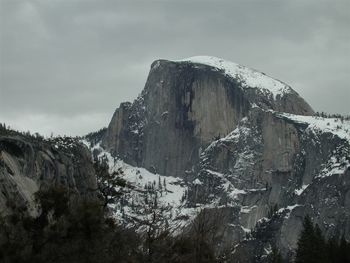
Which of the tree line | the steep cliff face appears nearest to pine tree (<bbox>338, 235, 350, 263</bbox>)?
the tree line

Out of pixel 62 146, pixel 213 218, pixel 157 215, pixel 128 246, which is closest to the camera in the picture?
pixel 128 246

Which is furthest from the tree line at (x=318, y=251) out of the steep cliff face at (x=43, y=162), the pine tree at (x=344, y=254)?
the steep cliff face at (x=43, y=162)

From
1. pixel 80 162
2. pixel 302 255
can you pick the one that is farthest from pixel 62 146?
pixel 302 255

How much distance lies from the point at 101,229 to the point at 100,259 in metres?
1.63

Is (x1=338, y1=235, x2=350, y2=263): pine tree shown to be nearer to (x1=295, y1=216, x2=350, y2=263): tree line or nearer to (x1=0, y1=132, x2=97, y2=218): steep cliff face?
(x1=295, y1=216, x2=350, y2=263): tree line

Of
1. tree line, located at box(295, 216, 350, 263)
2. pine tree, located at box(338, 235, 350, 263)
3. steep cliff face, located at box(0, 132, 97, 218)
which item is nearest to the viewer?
tree line, located at box(295, 216, 350, 263)

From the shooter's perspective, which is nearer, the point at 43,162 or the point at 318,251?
the point at 318,251

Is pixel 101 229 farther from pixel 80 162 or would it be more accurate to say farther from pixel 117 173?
pixel 80 162

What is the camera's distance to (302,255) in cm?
9075

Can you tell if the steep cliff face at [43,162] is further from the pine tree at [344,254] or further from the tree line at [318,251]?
the pine tree at [344,254]

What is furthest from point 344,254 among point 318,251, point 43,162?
point 43,162

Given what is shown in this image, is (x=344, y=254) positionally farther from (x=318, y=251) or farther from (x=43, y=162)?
(x=43, y=162)

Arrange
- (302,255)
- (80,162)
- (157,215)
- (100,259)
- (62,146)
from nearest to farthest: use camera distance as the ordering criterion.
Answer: (100,259)
(157,215)
(302,255)
(80,162)
(62,146)

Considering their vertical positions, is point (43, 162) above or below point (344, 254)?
above
